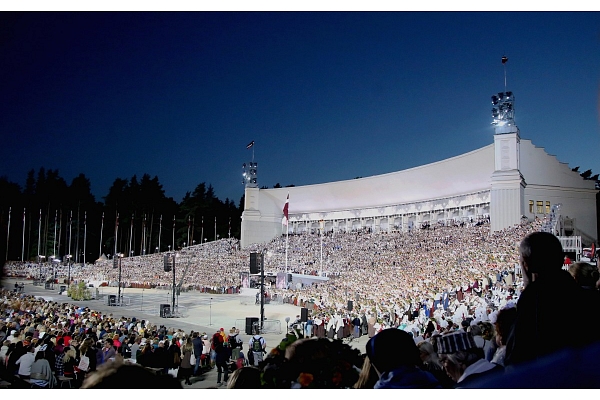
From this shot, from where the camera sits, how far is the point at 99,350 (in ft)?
24.0

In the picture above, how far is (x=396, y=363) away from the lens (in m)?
2.18

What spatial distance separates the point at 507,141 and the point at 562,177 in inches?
95.3

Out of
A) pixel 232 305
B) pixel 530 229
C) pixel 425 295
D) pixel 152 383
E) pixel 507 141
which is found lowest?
pixel 232 305

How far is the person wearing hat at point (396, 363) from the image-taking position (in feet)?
7.04

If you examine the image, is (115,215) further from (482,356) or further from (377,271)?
(482,356)

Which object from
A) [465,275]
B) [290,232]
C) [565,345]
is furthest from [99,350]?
[290,232]

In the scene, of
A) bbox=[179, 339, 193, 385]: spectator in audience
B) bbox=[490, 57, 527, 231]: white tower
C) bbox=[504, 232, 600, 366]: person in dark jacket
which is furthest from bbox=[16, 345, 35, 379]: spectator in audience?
bbox=[490, 57, 527, 231]: white tower

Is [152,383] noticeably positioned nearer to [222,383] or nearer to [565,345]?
[565,345]

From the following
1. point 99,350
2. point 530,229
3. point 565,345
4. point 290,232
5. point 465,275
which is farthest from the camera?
point 290,232

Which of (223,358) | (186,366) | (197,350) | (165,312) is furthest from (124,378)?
(165,312)

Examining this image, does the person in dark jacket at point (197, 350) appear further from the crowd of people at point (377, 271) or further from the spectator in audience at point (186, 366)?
the crowd of people at point (377, 271)

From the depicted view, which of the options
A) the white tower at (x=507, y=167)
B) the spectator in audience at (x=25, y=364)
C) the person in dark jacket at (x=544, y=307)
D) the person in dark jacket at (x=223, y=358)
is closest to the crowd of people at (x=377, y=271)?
the white tower at (x=507, y=167)

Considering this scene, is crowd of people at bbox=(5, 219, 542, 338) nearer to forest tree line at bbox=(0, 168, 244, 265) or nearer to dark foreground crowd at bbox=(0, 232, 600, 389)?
forest tree line at bbox=(0, 168, 244, 265)

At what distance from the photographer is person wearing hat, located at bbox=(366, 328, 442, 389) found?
2145 mm
